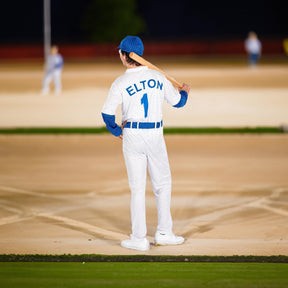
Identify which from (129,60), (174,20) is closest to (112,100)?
(129,60)

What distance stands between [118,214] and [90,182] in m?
2.00

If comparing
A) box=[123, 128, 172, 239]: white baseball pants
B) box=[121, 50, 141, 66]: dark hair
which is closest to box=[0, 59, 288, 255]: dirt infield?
box=[123, 128, 172, 239]: white baseball pants

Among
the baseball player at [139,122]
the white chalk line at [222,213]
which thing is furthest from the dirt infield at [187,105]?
the baseball player at [139,122]

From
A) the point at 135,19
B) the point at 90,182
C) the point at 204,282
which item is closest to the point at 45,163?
the point at 90,182

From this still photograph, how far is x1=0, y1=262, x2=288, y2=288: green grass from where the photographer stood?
201 inches

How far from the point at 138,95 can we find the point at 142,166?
669 mm

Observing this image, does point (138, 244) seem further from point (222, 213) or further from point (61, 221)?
point (222, 213)

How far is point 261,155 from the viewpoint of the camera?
476 inches

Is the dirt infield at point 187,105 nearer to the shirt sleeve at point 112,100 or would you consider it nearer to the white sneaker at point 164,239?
the white sneaker at point 164,239

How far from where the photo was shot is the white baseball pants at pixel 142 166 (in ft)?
A: 20.4

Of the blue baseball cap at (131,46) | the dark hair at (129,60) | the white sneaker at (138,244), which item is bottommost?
the white sneaker at (138,244)

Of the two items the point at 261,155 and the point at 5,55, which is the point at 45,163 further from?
the point at 5,55

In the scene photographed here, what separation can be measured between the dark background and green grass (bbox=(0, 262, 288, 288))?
60.7m

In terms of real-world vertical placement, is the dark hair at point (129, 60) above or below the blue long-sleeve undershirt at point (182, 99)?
above
